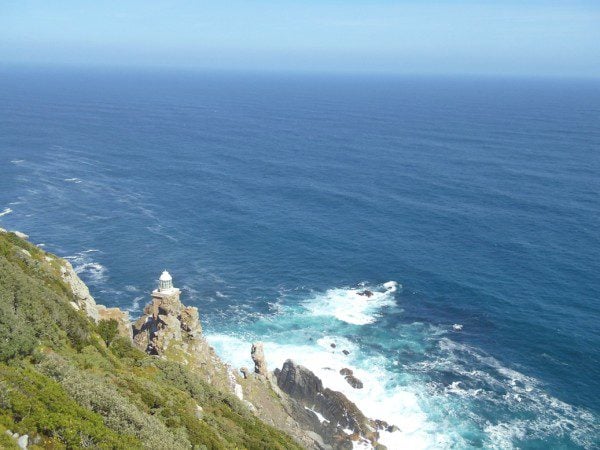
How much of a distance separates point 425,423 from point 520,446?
10.4 meters

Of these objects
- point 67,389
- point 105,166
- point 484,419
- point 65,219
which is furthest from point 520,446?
point 105,166

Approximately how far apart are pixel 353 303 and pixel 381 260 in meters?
17.4

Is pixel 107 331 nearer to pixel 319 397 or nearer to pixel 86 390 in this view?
pixel 86 390

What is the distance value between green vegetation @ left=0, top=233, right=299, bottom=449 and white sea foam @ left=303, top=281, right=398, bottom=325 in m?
42.7

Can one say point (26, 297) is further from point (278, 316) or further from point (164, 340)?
point (278, 316)

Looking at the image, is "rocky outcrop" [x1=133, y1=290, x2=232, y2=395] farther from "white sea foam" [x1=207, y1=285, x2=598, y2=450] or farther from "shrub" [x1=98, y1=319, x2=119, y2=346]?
"white sea foam" [x1=207, y1=285, x2=598, y2=450]

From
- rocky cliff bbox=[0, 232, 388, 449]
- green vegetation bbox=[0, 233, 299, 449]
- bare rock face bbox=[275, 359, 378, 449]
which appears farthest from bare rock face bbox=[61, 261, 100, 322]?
bare rock face bbox=[275, 359, 378, 449]

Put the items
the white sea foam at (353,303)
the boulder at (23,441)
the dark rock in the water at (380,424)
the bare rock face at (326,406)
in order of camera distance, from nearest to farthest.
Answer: the boulder at (23,441) < the bare rock face at (326,406) < the dark rock in the water at (380,424) < the white sea foam at (353,303)

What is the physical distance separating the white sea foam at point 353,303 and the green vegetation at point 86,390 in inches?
1681

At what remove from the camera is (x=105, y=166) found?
528 ft

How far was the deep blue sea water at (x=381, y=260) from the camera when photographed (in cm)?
6925

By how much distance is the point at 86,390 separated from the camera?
26.9 metres

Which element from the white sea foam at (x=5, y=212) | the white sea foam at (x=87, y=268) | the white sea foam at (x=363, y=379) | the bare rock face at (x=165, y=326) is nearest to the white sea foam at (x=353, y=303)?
the white sea foam at (x=363, y=379)

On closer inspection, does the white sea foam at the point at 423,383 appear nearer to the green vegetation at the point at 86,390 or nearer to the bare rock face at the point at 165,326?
the bare rock face at the point at 165,326
